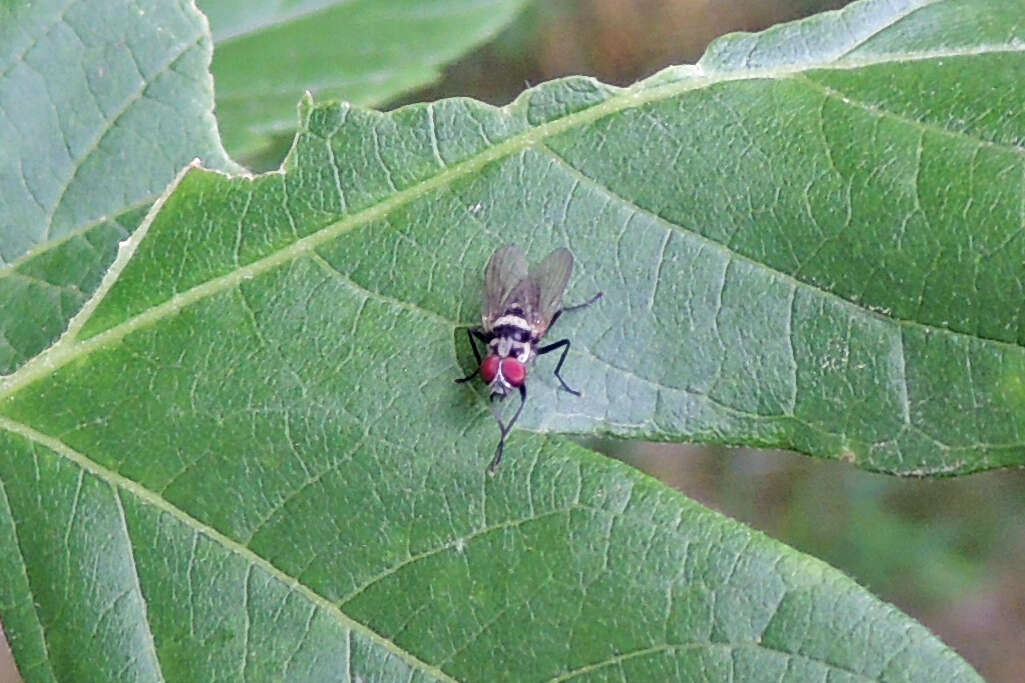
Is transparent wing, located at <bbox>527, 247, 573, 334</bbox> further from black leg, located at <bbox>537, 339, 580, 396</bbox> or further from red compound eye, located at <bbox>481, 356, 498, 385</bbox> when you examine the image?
red compound eye, located at <bbox>481, 356, 498, 385</bbox>

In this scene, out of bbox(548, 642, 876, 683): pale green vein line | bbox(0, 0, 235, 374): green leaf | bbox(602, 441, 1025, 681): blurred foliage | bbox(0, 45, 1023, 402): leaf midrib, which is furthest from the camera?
bbox(602, 441, 1025, 681): blurred foliage

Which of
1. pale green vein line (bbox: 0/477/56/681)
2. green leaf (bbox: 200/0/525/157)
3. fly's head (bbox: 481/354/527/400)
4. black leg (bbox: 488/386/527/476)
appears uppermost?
green leaf (bbox: 200/0/525/157)

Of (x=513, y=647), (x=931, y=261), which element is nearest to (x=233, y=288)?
(x=513, y=647)

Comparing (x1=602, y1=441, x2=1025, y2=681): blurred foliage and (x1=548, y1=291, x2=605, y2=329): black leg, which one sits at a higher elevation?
(x1=548, y1=291, x2=605, y2=329): black leg

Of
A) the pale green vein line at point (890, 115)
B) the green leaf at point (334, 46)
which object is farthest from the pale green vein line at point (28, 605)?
the pale green vein line at point (890, 115)

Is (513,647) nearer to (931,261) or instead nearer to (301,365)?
(301,365)

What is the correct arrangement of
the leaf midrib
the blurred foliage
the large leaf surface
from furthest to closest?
the blurred foliage < the leaf midrib < the large leaf surface

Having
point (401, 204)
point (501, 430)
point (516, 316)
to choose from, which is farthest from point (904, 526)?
point (401, 204)

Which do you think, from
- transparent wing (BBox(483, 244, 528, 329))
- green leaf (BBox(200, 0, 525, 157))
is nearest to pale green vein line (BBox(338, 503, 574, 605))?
transparent wing (BBox(483, 244, 528, 329))

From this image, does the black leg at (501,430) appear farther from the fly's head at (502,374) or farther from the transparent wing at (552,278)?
the transparent wing at (552,278)

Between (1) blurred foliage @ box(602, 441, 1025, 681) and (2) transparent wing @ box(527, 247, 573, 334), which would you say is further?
(1) blurred foliage @ box(602, 441, 1025, 681)
